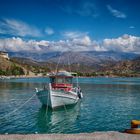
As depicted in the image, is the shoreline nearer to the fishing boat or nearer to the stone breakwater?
the stone breakwater

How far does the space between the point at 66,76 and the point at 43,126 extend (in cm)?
1897

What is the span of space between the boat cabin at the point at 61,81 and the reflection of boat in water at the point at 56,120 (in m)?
4.62

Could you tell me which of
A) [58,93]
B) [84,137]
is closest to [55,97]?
[58,93]

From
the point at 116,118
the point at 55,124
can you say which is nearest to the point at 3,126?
the point at 55,124

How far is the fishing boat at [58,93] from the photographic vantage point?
42.2 meters

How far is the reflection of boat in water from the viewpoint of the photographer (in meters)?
29.6

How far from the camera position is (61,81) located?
1948 inches

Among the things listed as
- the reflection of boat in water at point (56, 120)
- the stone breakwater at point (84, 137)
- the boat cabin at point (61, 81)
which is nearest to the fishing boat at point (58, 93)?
the boat cabin at point (61, 81)

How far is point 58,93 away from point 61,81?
23.4ft

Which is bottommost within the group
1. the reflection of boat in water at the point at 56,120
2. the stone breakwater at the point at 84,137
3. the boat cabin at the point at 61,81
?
the reflection of boat in water at the point at 56,120

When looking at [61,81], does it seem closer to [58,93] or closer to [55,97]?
[58,93]

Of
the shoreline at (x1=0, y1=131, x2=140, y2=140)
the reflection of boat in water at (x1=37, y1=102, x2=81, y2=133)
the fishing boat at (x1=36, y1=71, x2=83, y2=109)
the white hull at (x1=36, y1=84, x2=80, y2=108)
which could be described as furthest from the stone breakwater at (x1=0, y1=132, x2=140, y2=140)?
the white hull at (x1=36, y1=84, x2=80, y2=108)

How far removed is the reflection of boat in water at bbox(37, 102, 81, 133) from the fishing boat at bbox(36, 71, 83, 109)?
114 centimetres

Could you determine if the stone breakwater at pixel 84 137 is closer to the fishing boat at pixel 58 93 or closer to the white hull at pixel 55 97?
the fishing boat at pixel 58 93
